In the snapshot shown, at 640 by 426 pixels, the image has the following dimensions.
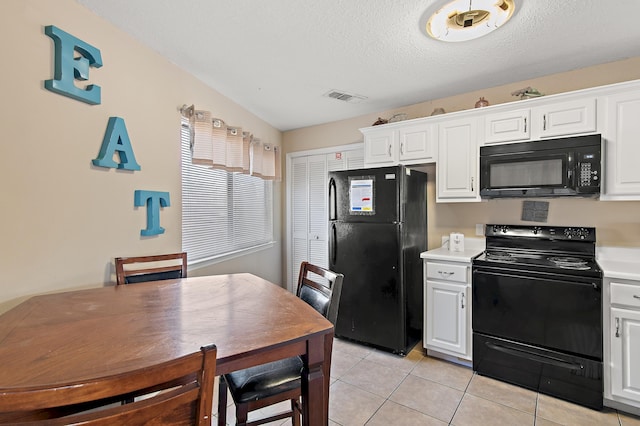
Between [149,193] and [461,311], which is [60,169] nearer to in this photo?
[149,193]

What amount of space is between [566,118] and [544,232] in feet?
2.97

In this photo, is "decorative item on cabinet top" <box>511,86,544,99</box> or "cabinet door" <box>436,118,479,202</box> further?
"cabinet door" <box>436,118,479,202</box>

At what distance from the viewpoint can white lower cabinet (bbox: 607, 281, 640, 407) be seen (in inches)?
75.2

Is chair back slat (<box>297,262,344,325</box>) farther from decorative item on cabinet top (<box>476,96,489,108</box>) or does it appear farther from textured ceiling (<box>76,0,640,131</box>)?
decorative item on cabinet top (<box>476,96,489,108</box>)

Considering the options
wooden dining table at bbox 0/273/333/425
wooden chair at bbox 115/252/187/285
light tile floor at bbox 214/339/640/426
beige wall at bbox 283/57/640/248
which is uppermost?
beige wall at bbox 283/57/640/248

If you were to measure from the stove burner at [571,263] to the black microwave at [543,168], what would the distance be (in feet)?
1.63

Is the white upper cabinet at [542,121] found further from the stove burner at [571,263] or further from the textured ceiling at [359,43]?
the stove burner at [571,263]

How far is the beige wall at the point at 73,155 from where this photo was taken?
5.17ft

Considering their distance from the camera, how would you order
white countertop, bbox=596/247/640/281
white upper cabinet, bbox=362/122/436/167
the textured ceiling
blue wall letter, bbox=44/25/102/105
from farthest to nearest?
1. white upper cabinet, bbox=362/122/436/167
2. white countertop, bbox=596/247/640/281
3. the textured ceiling
4. blue wall letter, bbox=44/25/102/105

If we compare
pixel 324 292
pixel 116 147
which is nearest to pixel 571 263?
pixel 324 292

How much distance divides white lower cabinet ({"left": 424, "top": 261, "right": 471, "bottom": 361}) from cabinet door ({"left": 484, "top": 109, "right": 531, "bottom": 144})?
1070 mm

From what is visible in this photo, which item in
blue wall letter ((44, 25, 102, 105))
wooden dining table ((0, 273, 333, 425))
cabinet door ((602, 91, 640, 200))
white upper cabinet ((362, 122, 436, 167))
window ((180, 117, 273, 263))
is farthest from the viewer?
white upper cabinet ((362, 122, 436, 167))

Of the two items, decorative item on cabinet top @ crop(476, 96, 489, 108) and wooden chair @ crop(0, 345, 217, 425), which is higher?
decorative item on cabinet top @ crop(476, 96, 489, 108)

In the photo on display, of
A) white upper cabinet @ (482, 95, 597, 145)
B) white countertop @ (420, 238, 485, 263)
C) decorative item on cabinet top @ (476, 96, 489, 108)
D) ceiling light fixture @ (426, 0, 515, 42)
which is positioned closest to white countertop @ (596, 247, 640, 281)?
white countertop @ (420, 238, 485, 263)
